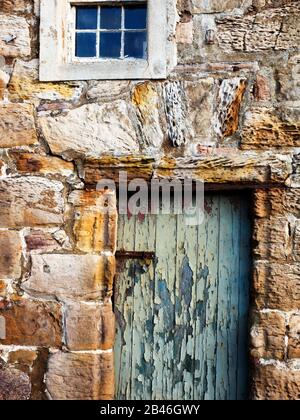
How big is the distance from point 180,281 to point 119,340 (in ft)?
1.72

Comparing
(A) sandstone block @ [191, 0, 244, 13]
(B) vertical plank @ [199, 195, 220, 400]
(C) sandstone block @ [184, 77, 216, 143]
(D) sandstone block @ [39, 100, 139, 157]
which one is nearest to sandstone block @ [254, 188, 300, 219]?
(B) vertical plank @ [199, 195, 220, 400]

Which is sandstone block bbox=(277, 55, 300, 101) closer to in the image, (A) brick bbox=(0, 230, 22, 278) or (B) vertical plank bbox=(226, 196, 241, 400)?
(B) vertical plank bbox=(226, 196, 241, 400)

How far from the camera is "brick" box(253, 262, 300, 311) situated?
3617mm

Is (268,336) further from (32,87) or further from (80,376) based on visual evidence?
(32,87)

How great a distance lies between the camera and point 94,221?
3.77 meters

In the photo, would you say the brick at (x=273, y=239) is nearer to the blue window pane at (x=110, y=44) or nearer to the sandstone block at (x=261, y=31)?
the sandstone block at (x=261, y=31)

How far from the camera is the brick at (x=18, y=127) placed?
3820 mm

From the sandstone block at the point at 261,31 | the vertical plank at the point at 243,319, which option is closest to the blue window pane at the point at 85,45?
the sandstone block at the point at 261,31

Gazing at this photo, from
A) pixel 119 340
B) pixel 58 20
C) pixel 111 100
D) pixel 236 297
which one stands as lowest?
pixel 119 340

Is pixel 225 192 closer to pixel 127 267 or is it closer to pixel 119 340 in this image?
pixel 127 267

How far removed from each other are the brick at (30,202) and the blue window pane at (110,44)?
844mm

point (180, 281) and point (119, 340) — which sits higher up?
point (180, 281)
